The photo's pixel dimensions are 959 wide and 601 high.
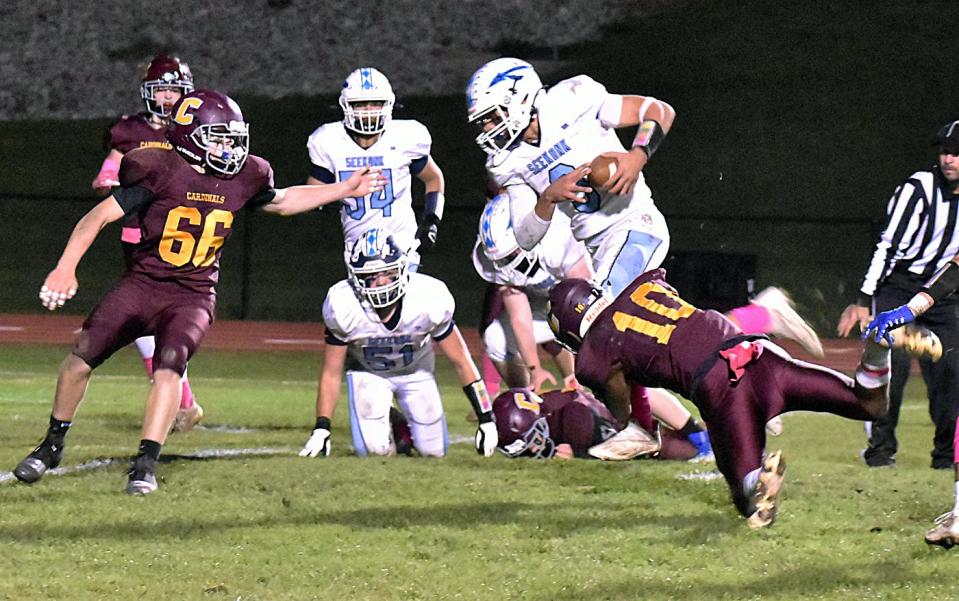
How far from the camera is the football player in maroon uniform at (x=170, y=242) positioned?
588 centimetres

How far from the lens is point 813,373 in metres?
4.83

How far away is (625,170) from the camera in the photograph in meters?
5.84

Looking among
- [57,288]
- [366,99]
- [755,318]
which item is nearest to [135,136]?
[366,99]

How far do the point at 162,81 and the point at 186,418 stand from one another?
5.92ft

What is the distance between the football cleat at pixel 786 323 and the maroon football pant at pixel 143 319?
94.7 inches

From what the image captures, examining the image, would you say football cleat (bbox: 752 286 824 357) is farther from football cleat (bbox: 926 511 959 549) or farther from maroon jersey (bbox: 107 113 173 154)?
maroon jersey (bbox: 107 113 173 154)

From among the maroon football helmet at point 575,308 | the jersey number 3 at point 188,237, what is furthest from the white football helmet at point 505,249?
the maroon football helmet at point 575,308

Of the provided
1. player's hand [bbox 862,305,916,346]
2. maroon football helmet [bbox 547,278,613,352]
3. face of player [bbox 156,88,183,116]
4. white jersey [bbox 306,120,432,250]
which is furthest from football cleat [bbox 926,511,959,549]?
face of player [bbox 156,88,183,116]

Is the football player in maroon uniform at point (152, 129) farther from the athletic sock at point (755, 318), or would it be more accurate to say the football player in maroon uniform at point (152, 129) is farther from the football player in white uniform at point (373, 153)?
the athletic sock at point (755, 318)

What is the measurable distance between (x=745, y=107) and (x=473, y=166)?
17.9ft

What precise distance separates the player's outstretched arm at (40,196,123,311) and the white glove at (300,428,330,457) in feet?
5.00

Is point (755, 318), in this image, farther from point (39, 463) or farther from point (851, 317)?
point (39, 463)

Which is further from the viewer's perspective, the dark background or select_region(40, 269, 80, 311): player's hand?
the dark background

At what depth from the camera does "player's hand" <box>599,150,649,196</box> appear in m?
5.83
